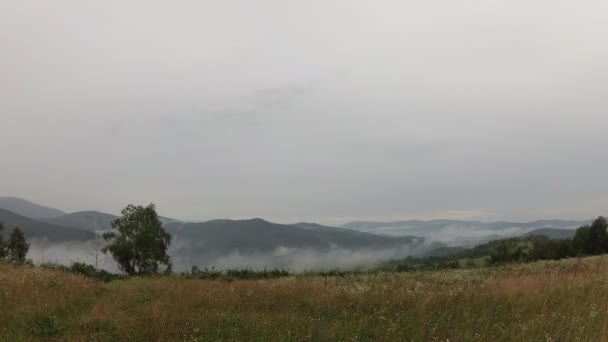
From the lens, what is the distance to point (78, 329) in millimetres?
7836

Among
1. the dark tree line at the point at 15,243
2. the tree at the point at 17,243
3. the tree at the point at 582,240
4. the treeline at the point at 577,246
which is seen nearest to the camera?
the treeline at the point at 577,246

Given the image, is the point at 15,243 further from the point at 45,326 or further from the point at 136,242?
the point at 45,326

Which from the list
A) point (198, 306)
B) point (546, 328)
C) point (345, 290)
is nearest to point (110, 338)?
point (198, 306)

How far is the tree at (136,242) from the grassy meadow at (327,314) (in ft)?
155

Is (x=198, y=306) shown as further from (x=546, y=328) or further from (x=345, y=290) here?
(x=546, y=328)

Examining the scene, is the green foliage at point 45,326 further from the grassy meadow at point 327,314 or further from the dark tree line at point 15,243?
the dark tree line at point 15,243

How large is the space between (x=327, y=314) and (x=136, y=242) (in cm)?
5378

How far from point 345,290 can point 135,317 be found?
5.87m

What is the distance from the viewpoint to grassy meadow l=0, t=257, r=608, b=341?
6980mm

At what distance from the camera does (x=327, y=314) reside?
9211 mm

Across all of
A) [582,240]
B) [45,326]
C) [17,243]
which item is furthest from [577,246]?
[17,243]

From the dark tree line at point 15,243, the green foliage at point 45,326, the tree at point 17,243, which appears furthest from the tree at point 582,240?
the tree at point 17,243

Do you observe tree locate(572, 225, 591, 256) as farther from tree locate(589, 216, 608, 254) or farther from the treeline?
tree locate(589, 216, 608, 254)

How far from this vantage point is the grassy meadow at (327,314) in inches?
275
